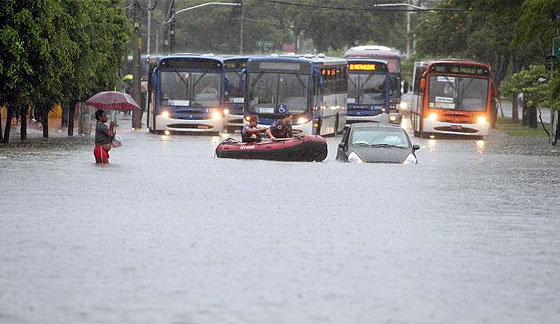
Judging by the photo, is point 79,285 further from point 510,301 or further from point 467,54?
point 467,54

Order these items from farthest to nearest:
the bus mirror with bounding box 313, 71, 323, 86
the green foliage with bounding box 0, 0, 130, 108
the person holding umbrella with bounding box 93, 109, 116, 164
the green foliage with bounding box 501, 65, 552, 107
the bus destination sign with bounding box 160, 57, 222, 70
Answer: the green foliage with bounding box 501, 65, 552, 107 < the bus destination sign with bounding box 160, 57, 222, 70 < the bus mirror with bounding box 313, 71, 323, 86 < the green foliage with bounding box 0, 0, 130, 108 < the person holding umbrella with bounding box 93, 109, 116, 164

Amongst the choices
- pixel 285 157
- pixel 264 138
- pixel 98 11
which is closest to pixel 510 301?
pixel 285 157

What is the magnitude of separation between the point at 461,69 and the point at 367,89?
6871 mm

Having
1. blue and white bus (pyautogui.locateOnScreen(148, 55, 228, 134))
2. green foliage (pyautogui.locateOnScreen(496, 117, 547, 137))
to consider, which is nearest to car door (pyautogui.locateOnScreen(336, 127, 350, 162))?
blue and white bus (pyautogui.locateOnScreen(148, 55, 228, 134))

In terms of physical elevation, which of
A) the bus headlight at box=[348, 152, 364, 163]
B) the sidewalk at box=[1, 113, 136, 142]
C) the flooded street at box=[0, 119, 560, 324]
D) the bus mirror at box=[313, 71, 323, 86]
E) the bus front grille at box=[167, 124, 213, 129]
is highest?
the bus mirror at box=[313, 71, 323, 86]

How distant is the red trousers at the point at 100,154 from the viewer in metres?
31.0

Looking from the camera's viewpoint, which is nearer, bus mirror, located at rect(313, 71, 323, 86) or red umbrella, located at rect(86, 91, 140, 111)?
red umbrella, located at rect(86, 91, 140, 111)

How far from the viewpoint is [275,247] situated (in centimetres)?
1597

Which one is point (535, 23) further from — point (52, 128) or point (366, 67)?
point (52, 128)

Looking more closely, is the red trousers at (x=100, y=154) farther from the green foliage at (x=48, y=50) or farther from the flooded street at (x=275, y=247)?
the green foliage at (x=48, y=50)

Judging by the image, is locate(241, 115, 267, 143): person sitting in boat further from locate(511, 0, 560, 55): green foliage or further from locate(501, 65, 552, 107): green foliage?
locate(501, 65, 552, 107): green foliage

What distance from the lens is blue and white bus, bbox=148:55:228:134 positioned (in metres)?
54.2

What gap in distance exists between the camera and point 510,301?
12703mm

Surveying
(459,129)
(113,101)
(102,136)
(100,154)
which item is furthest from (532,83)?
(102,136)
